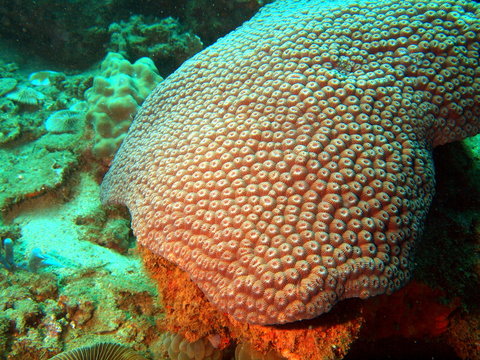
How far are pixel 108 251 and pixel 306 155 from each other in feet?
11.2

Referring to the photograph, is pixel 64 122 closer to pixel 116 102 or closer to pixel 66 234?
pixel 116 102

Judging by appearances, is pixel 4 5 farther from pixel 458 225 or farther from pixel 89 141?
pixel 458 225

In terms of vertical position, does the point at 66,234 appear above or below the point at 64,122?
below

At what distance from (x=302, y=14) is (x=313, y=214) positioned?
323cm

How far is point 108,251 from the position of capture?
14.8 ft

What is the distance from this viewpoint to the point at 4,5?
877cm

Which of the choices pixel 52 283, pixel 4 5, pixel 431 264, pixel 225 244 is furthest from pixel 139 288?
pixel 4 5

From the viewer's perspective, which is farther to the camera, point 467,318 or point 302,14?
point 302,14

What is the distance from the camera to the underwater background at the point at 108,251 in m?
3.13

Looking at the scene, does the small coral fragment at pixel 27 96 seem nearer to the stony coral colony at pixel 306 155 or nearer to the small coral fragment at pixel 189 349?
the stony coral colony at pixel 306 155

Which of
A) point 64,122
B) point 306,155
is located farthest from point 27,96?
point 306,155

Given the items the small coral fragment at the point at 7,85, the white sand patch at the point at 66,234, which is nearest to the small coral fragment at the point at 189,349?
the white sand patch at the point at 66,234

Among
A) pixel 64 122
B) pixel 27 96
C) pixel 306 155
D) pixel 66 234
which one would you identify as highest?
pixel 27 96

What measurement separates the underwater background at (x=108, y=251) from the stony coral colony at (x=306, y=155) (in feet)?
2.04
